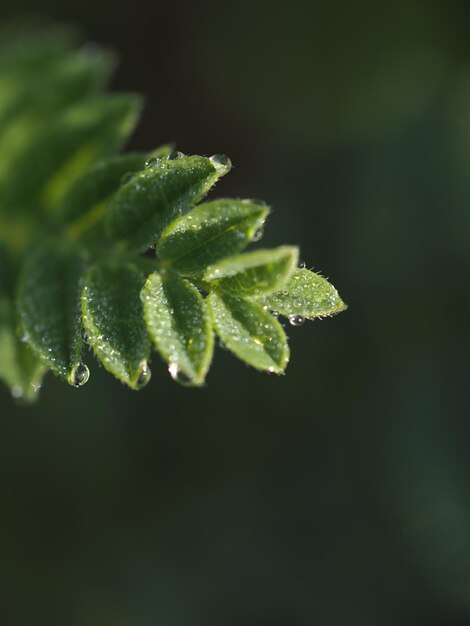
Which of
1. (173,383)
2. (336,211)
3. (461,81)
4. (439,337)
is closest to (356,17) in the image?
(461,81)

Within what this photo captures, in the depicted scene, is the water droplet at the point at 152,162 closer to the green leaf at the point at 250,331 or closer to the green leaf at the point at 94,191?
the green leaf at the point at 94,191

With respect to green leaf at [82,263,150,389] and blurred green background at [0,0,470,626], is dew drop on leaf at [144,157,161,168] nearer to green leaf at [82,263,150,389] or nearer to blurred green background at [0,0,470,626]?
green leaf at [82,263,150,389]

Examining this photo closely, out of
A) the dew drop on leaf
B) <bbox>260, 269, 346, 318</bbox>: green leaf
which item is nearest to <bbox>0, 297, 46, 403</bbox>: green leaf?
the dew drop on leaf

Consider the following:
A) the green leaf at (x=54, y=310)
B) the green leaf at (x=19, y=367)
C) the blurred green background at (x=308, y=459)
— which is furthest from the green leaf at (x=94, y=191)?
the blurred green background at (x=308, y=459)

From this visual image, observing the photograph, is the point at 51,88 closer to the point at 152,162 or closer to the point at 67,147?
the point at 67,147

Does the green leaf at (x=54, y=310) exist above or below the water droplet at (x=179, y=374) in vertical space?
below

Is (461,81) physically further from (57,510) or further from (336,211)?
(57,510)
